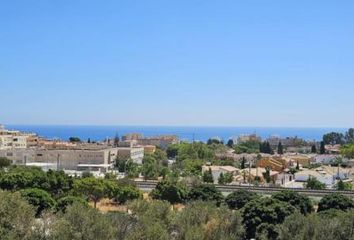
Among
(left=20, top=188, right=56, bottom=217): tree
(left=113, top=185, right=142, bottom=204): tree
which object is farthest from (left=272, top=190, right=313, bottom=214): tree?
(left=20, top=188, right=56, bottom=217): tree

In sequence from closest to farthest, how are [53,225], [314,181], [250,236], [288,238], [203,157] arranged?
[53,225] → [288,238] → [250,236] → [314,181] → [203,157]

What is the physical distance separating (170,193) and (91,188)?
408cm

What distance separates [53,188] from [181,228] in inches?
575

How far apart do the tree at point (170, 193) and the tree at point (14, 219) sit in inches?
524

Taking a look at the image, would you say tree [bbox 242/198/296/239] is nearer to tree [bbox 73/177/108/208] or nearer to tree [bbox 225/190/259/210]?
tree [bbox 225/190/259/210]

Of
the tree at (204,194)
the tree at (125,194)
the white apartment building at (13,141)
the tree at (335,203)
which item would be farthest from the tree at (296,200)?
the white apartment building at (13,141)

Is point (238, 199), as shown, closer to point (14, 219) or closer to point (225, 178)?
point (14, 219)

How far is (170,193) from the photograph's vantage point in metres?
28.8

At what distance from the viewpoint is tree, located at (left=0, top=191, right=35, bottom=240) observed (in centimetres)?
1413

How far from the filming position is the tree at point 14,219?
556 inches

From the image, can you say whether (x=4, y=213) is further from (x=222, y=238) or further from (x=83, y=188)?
(x=83, y=188)

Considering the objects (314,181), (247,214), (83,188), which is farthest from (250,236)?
(314,181)

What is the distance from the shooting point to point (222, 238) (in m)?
15.1

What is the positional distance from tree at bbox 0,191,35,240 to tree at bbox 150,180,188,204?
43.7 feet
